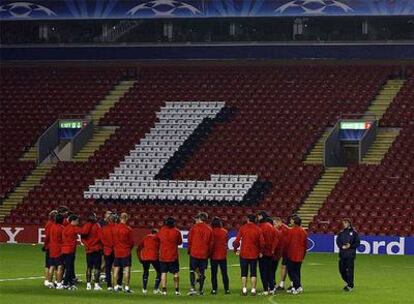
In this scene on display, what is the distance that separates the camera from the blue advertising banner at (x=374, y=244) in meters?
53.0

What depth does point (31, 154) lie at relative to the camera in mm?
65688

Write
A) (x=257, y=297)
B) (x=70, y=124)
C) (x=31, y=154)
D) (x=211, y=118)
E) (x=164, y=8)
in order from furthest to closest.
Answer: (x=164, y=8), (x=70, y=124), (x=31, y=154), (x=211, y=118), (x=257, y=297)

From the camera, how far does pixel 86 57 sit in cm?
7175

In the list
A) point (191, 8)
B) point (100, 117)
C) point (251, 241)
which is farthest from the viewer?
point (100, 117)

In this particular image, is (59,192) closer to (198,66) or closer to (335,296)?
(198,66)

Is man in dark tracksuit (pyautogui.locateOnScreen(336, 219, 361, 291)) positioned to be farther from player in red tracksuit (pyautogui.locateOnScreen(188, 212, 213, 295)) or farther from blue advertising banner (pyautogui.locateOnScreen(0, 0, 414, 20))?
blue advertising banner (pyautogui.locateOnScreen(0, 0, 414, 20))

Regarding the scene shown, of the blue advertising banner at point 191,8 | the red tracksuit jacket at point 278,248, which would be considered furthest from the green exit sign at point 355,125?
the red tracksuit jacket at point 278,248

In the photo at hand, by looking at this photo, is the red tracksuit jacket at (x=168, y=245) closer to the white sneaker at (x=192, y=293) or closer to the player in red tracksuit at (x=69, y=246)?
the white sneaker at (x=192, y=293)

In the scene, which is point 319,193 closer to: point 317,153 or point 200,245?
point 317,153

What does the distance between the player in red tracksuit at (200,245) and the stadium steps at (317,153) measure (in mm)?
26422

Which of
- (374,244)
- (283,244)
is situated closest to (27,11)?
(374,244)

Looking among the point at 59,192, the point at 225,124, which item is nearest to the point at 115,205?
the point at 59,192

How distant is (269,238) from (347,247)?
2392 mm

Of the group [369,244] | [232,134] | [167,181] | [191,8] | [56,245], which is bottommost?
[369,244]
